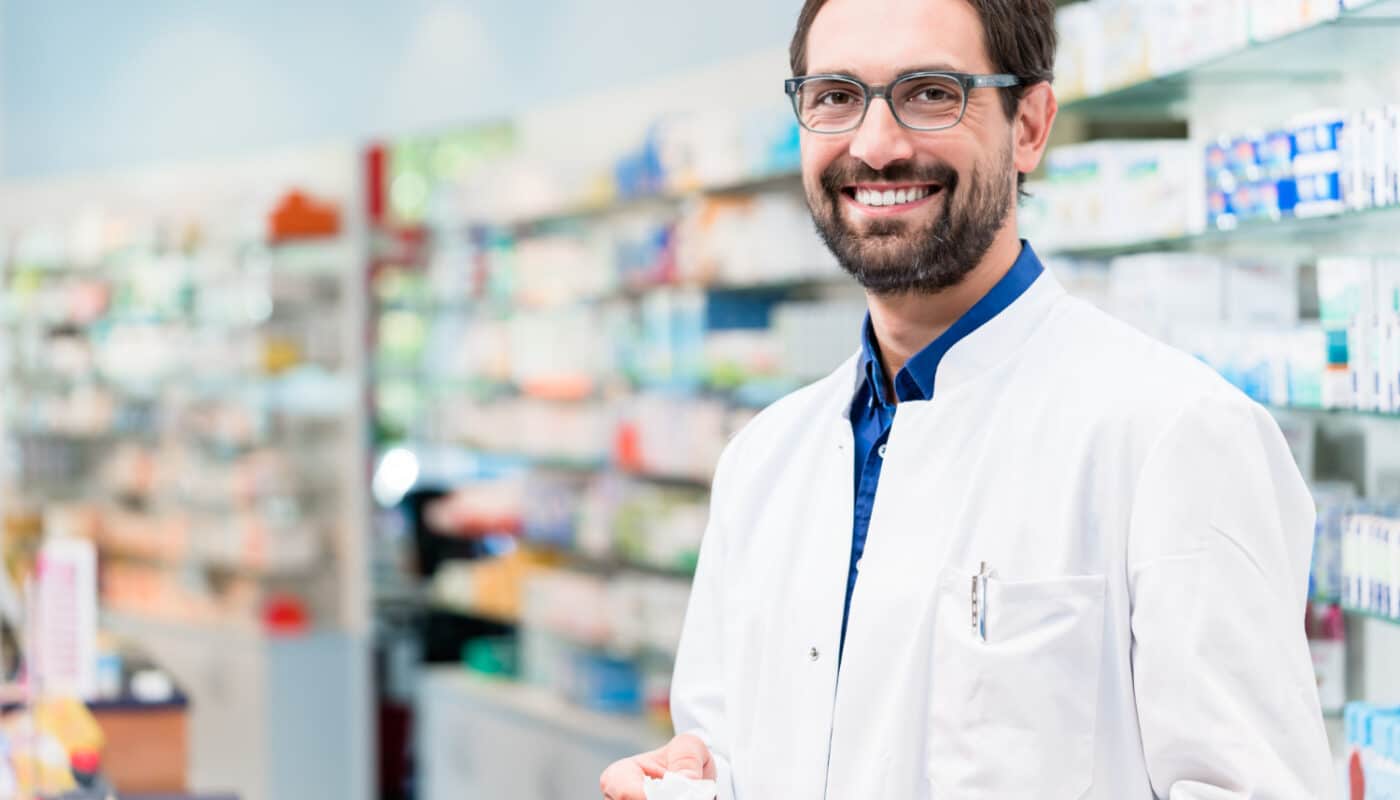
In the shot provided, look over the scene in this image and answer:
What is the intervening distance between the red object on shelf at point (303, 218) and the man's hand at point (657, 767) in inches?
234

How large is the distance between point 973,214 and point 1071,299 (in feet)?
0.49

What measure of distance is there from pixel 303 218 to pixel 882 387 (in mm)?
6064

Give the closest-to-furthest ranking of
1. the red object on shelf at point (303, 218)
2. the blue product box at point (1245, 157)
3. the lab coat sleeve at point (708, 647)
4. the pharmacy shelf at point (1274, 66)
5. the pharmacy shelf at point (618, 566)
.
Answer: the lab coat sleeve at point (708, 647), the pharmacy shelf at point (1274, 66), the blue product box at point (1245, 157), the pharmacy shelf at point (618, 566), the red object on shelf at point (303, 218)

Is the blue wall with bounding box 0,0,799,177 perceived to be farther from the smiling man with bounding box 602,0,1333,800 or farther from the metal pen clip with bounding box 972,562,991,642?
the metal pen clip with bounding box 972,562,991,642

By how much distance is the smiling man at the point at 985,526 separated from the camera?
4.85 ft

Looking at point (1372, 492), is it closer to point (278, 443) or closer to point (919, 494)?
point (919, 494)

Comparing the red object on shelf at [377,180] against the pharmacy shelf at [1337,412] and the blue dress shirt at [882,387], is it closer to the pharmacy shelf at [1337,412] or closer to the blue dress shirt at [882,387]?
the pharmacy shelf at [1337,412]

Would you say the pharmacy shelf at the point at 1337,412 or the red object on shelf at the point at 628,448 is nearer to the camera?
the pharmacy shelf at the point at 1337,412

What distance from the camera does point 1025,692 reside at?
1.56 meters

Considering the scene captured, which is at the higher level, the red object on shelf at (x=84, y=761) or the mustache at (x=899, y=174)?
the mustache at (x=899, y=174)

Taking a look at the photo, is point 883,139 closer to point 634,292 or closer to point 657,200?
point 657,200

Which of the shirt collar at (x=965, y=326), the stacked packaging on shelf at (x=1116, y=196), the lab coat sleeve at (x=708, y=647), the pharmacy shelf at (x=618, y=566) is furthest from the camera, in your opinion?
the pharmacy shelf at (x=618, y=566)

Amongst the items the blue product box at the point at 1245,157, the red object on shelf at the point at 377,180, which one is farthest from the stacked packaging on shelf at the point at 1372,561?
the red object on shelf at the point at 377,180

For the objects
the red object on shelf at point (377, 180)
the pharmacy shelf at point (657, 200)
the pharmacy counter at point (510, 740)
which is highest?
the red object on shelf at point (377, 180)
